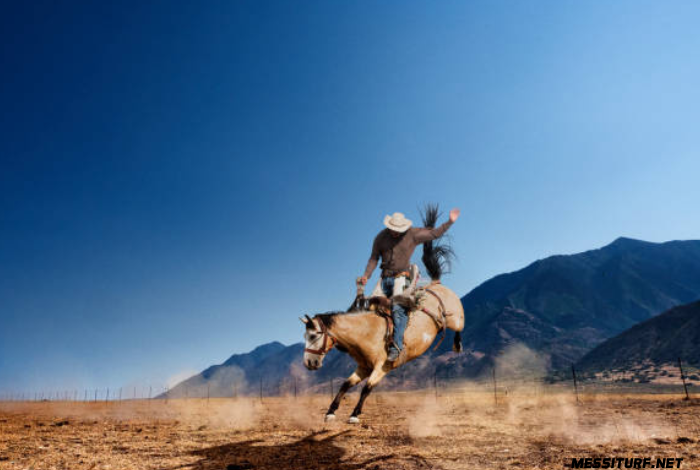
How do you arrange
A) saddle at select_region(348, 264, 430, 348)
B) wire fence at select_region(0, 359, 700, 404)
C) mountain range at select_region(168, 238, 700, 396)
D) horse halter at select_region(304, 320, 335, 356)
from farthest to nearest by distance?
mountain range at select_region(168, 238, 700, 396)
wire fence at select_region(0, 359, 700, 404)
saddle at select_region(348, 264, 430, 348)
horse halter at select_region(304, 320, 335, 356)

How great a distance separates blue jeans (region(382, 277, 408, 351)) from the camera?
6684mm

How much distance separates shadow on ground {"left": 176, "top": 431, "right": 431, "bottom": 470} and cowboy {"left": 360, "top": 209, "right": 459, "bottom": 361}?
2010 millimetres

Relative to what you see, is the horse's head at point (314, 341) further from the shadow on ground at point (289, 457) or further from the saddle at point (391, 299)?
the shadow on ground at point (289, 457)

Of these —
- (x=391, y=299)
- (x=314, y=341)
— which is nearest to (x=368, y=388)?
(x=314, y=341)

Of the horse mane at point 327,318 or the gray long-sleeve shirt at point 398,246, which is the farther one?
the gray long-sleeve shirt at point 398,246

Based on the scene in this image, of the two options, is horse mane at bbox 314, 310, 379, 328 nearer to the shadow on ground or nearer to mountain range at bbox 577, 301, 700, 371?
the shadow on ground

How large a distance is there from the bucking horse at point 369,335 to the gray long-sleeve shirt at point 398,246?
225 mm

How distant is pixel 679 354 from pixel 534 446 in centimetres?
8763

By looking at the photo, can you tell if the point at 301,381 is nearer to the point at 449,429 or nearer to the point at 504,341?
the point at 504,341

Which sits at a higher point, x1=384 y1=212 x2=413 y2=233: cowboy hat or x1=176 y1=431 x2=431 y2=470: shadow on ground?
x1=384 y1=212 x2=413 y2=233: cowboy hat

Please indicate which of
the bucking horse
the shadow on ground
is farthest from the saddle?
the shadow on ground

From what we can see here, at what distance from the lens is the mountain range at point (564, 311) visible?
401 feet

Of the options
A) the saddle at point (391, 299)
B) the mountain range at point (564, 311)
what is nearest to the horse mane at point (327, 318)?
the saddle at point (391, 299)

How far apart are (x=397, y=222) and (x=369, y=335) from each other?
190cm
